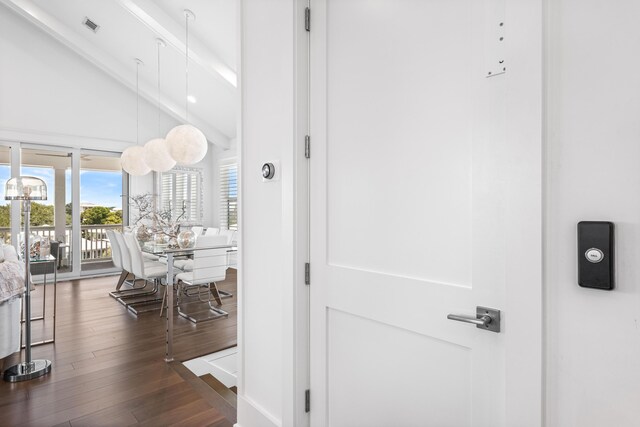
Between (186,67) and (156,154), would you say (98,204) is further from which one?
(186,67)

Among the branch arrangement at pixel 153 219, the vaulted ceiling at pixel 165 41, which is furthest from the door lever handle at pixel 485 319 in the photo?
the branch arrangement at pixel 153 219

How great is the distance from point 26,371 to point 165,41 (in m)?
4.47

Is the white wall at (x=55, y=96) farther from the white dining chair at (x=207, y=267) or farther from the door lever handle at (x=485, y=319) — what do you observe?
the door lever handle at (x=485, y=319)

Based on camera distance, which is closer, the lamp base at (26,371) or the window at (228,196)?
the lamp base at (26,371)

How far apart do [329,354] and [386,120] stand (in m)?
1.07

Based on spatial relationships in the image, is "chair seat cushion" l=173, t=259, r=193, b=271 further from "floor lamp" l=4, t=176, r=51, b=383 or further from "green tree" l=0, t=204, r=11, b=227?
"green tree" l=0, t=204, r=11, b=227

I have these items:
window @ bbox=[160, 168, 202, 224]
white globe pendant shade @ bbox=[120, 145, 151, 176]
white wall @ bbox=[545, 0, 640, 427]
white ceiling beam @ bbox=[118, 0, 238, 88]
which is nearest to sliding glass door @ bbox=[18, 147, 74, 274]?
window @ bbox=[160, 168, 202, 224]

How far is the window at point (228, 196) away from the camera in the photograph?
7.23 m

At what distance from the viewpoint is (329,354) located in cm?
159

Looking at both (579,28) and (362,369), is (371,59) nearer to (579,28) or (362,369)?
(579,28)

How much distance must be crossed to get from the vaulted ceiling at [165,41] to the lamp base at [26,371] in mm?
3480

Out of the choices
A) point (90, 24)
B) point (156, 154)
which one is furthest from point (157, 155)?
point (90, 24)

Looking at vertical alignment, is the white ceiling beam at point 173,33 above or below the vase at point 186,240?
above

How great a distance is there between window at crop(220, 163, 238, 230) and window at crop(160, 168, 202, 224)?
531mm
